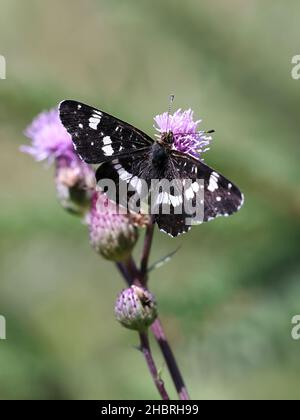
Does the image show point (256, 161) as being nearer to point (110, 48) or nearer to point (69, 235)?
point (69, 235)

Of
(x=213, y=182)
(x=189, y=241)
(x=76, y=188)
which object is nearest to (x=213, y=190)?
(x=213, y=182)

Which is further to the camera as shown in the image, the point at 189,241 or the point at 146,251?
the point at 189,241

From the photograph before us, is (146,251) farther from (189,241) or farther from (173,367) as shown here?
(189,241)

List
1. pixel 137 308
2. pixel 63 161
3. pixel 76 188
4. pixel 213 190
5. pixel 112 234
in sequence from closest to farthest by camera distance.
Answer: pixel 213 190, pixel 137 308, pixel 112 234, pixel 76 188, pixel 63 161

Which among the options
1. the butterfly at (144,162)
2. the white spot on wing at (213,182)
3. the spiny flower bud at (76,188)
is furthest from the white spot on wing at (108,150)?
the spiny flower bud at (76,188)

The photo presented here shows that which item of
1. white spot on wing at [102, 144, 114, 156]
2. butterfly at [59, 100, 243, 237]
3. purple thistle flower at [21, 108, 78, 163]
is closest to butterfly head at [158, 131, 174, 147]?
butterfly at [59, 100, 243, 237]
